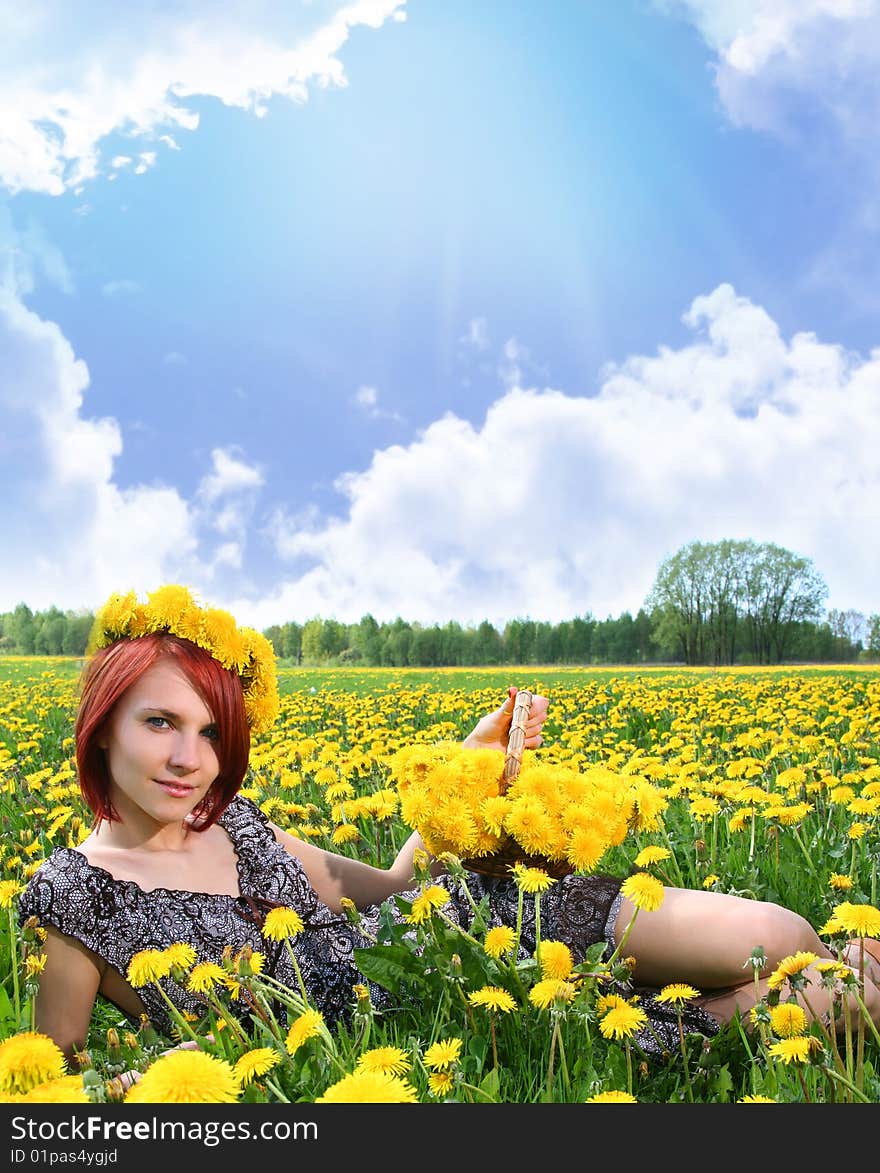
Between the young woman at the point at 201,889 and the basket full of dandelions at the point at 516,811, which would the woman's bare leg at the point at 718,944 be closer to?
the young woman at the point at 201,889

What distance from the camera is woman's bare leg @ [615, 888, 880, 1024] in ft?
6.27

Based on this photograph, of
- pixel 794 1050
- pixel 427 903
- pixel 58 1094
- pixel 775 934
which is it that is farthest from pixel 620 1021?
pixel 58 1094

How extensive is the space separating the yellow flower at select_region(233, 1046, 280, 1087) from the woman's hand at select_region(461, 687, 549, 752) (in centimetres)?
117

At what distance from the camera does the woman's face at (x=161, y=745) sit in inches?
81.4

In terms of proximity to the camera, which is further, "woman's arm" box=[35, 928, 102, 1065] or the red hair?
the red hair

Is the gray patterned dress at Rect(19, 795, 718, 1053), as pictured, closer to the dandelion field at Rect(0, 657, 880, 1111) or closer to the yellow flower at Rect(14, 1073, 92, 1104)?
the dandelion field at Rect(0, 657, 880, 1111)

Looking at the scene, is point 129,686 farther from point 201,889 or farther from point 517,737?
point 517,737

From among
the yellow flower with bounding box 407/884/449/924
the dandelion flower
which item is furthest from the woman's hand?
the dandelion flower

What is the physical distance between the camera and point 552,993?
1559 millimetres

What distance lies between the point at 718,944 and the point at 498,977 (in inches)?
19.3

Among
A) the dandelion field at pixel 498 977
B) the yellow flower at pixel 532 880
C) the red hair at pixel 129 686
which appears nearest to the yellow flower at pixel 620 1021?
the dandelion field at pixel 498 977

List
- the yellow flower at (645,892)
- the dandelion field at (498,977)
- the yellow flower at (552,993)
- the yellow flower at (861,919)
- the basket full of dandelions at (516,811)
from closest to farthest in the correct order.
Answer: the dandelion field at (498,977) → the yellow flower at (552,993) → the yellow flower at (861,919) → the yellow flower at (645,892) → the basket full of dandelions at (516,811)
